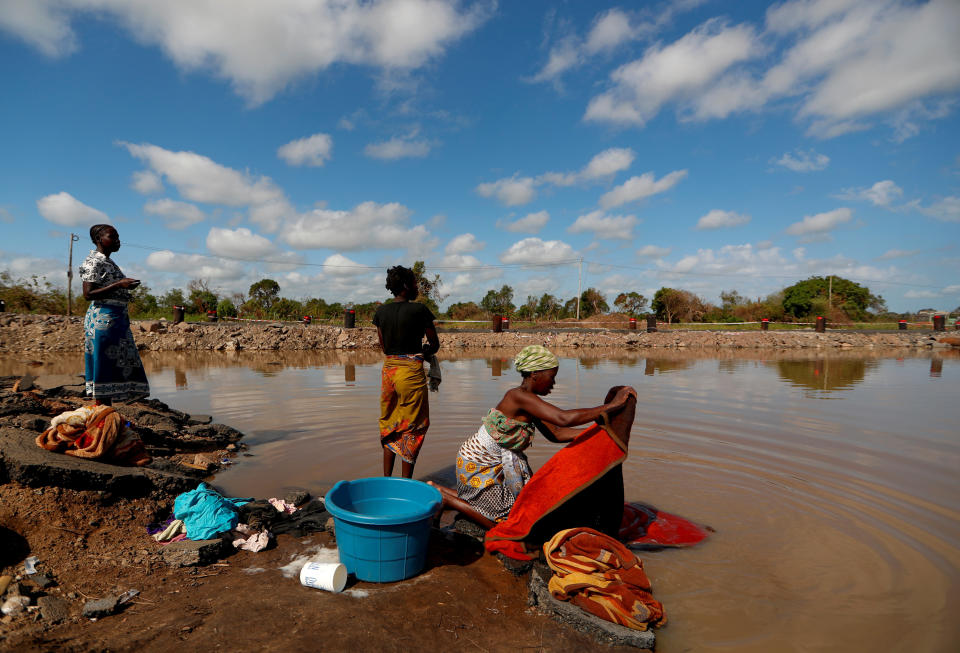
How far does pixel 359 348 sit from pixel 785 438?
63.1 feet

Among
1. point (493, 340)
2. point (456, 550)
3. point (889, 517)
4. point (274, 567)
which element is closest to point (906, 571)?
point (889, 517)

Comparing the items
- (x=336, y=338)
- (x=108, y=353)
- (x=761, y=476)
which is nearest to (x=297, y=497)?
(x=108, y=353)

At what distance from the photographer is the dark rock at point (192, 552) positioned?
298 cm

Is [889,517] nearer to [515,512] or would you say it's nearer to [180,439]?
[515,512]

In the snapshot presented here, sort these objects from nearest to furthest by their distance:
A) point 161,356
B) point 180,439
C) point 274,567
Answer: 1. point 274,567
2. point 180,439
3. point 161,356

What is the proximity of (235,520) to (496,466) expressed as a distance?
1.86 meters

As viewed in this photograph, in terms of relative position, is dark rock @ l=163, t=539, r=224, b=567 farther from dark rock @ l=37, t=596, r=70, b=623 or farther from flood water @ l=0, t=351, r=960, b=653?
flood water @ l=0, t=351, r=960, b=653

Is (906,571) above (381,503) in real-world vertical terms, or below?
below

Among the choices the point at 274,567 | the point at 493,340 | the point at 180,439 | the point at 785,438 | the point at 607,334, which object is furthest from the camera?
the point at 607,334

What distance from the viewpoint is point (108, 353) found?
424cm

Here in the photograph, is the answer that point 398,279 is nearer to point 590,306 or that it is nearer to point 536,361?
point 536,361

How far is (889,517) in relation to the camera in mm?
4062

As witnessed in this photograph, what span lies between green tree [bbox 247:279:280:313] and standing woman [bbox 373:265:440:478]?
31.4 metres

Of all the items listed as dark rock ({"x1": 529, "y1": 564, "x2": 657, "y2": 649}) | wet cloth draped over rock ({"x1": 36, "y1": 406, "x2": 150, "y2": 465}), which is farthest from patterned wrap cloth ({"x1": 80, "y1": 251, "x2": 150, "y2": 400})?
dark rock ({"x1": 529, "y1": 564, "x2": 657, "y2": 649})
